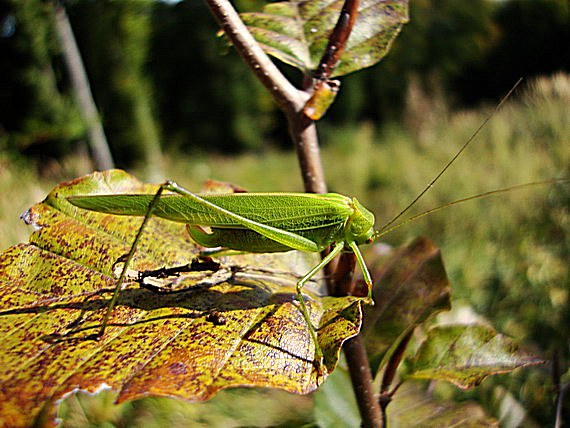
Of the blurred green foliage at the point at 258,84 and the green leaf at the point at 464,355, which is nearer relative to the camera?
the green leaf at the point at 464,355

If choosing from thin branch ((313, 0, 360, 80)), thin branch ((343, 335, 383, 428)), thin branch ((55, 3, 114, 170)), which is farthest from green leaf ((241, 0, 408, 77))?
thin branch ((55, 3, 114, 170))

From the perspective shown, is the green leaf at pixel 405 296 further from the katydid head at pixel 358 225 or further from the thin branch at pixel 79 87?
the thin branch at pixel 79 87

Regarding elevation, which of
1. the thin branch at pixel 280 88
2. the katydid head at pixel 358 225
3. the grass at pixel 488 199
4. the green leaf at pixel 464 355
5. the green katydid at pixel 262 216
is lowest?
the grass at pixel 488 199

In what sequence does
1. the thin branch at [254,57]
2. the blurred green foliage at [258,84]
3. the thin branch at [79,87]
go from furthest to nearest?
the blurred green foliage at [258,84] < the thin branch at [79,87] < the thin branch at [254,57]

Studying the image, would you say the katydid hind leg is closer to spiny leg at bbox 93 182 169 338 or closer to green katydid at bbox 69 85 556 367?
green katydid at bbox 69 85 556 367

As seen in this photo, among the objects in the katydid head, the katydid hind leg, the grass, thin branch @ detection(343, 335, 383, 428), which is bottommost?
the grass

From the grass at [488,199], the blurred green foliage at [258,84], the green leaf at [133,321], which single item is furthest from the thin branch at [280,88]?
the blurred green foliage at [258,84]

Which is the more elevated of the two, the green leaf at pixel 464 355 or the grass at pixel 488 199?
the green leaf at pixel 464 355
